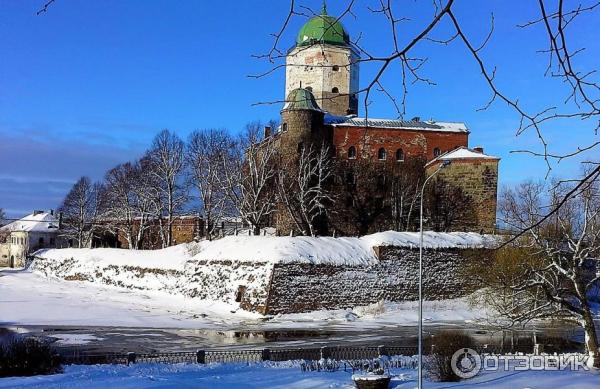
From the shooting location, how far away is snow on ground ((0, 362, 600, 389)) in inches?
600

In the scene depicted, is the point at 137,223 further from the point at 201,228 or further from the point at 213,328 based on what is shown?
the point at 213,328

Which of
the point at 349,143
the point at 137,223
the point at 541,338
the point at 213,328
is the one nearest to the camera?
the point at 541,338

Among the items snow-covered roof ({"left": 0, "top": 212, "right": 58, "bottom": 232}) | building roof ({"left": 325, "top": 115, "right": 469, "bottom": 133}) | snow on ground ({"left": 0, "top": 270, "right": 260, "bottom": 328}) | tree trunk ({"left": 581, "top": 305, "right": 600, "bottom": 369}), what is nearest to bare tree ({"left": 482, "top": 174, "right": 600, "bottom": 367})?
tree trunk ({"left": 581, "top": 305, "right": 600, "bottom": 369})

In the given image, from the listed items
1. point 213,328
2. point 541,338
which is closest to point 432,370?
point 541,338

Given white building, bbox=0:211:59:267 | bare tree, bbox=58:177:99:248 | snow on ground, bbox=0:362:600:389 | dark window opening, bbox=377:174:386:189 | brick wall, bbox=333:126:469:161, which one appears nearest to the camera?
snow on ground, bbox=0:362:600:389

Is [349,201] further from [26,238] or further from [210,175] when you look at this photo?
[26,238]

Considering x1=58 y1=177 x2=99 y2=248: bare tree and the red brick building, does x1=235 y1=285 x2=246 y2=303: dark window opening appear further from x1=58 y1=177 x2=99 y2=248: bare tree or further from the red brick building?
x1=58 y1=177 x2=99 y2=248: bare tree

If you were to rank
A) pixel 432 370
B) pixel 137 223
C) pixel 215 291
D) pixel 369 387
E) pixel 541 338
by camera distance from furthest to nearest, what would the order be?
pixel 137 223
pixel 215 291
pixel 541 338
pixel 432 370
pixel 369 387

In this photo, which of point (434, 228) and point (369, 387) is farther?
point (434, 228)

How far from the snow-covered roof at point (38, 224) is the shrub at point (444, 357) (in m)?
72.8

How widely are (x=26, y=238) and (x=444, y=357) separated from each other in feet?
247

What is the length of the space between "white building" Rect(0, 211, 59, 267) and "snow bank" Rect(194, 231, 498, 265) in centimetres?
4816

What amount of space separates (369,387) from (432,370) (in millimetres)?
2968

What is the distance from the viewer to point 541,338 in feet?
92.7
